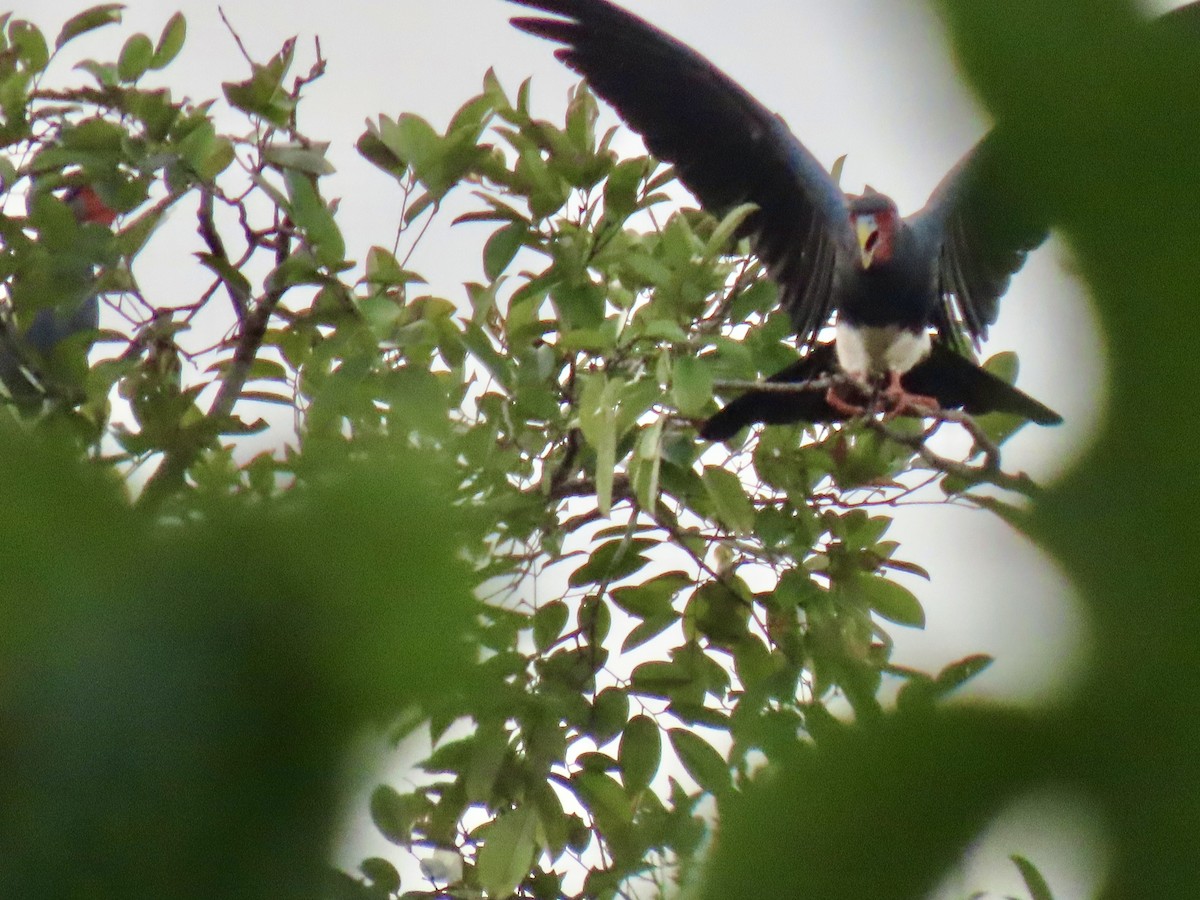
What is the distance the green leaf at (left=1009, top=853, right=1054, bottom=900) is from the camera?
200 mm

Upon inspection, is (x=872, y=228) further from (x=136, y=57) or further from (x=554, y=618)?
(x=554, y=618)

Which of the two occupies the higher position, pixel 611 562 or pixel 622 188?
pixel 622 188

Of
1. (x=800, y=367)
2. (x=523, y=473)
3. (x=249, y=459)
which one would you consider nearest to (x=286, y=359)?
(x=523, y=473)

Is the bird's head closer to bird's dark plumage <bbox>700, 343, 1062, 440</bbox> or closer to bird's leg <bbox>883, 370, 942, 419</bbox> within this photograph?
bird's dark plumage <bbox>700, 343, 1062, 440</bbox>

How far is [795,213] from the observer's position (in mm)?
2898

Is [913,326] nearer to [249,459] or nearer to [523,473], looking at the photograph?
[523,473]

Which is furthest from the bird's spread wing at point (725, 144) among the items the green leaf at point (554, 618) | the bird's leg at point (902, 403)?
the green leaf at point (554, 618)

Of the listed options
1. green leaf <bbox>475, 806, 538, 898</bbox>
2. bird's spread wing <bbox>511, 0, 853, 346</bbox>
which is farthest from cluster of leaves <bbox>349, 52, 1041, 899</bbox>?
bird's spread wing <bbox>511, 0, 853, 346</bbox>

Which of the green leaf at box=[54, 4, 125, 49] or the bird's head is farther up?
the green leaf at box=[54, 4, 125, 49]

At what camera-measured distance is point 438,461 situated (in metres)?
0.20

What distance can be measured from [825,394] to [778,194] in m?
0.68

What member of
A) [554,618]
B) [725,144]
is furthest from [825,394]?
[554,618]

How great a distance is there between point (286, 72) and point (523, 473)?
1.86ft

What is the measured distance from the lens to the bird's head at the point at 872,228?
299 cm
